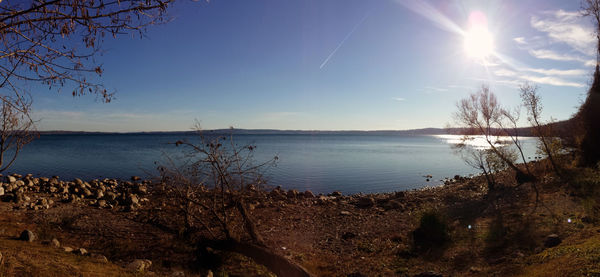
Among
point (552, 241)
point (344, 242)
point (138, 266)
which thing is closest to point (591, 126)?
point (552, 241)

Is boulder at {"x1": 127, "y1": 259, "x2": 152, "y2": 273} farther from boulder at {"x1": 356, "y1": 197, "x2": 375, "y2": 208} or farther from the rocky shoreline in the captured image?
boulder at {"x1": 356, "y1": 197, "x2": 375, "y2": 208}

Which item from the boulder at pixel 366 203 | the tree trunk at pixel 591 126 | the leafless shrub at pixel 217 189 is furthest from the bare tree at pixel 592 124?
the leafless shrub at pixel 217 189

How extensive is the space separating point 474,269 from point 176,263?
8585 mm

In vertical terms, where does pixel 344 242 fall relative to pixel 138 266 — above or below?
below

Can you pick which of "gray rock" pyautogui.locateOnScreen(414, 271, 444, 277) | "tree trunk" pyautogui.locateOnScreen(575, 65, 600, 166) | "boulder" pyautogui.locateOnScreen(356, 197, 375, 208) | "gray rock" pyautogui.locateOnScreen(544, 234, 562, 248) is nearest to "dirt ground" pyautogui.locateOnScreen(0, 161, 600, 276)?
"gray rock" pyautogui.locateOnScreen(414, 271, 444, 277)

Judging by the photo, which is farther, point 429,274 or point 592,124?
point 592,124

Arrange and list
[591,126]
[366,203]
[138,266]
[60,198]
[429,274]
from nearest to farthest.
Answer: [138,266], [429,274], [60,198], [366,203], [591,126]

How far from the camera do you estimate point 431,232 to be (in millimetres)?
10953

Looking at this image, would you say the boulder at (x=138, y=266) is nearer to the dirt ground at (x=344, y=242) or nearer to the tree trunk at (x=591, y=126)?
the dirt ground at (x=344, y=242)

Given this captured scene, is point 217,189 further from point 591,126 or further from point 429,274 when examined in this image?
point 591,126

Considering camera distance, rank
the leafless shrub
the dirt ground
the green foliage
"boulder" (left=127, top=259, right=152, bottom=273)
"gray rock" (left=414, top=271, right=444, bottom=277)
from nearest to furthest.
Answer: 1. the dirt ground
2. "boulder" (left=127, top=259, right=152, bottom=273)
3. "gray rock" (left=414, top=271, right=444, bottom=277)
4. the leafless shrub
5. the green foliage

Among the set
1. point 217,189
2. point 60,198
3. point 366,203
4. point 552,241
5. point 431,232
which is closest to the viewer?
point 552,241

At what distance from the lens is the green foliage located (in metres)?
10.6

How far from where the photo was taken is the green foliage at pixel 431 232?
34.6 ft
